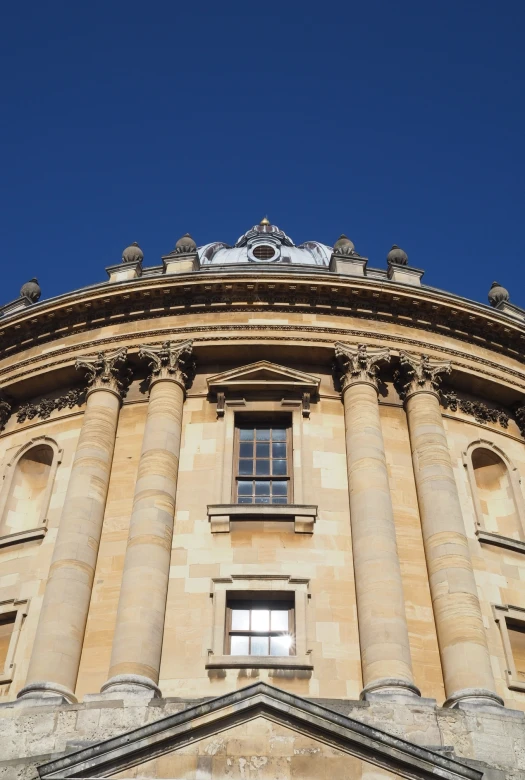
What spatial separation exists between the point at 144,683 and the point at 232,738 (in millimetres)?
3751

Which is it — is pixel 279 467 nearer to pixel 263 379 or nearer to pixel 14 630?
pixel 263 379

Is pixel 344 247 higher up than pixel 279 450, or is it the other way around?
pixel 344 247

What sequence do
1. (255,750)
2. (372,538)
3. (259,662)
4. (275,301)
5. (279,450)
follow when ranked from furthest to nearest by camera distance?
(275,301) → (279,450) → (372,538) → (259,662) → (255,750)

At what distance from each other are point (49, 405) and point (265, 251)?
17422 millimetres

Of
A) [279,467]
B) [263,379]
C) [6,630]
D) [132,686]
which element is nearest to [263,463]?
[279,467]

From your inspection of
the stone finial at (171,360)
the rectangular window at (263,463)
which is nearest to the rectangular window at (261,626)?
the rectangular window at (263,463)

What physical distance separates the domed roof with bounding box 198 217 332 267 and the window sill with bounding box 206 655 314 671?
2324cm

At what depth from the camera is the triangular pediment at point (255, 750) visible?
17703 millimetres

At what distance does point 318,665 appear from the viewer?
22734 mm

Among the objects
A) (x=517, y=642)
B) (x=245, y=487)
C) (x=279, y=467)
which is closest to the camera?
(x=517, y=642)

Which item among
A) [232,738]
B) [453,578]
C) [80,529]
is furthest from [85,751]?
[453,578]

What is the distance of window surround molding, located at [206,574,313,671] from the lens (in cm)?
2253

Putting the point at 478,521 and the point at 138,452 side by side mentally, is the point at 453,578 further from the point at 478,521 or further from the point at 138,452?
the point at 138,452

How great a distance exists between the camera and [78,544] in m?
24.8
